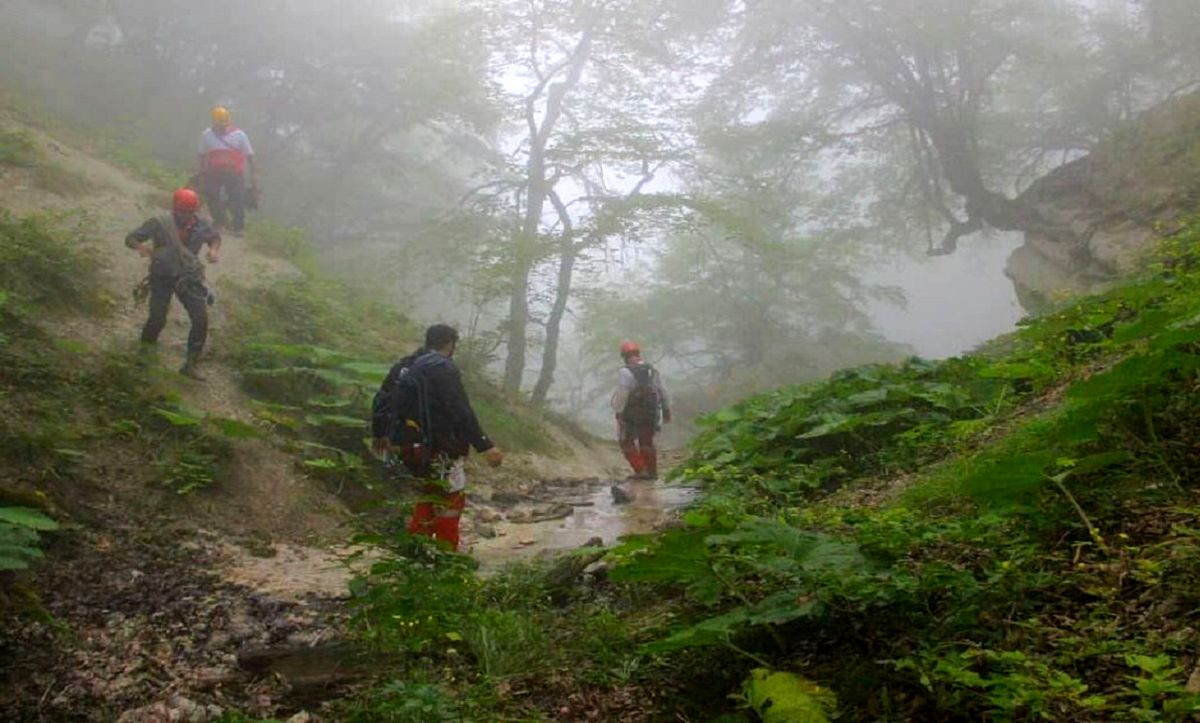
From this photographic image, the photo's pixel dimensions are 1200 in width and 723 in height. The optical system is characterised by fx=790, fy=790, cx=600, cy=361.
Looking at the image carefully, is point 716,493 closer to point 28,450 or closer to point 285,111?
point 28,450

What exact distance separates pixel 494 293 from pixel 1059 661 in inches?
513

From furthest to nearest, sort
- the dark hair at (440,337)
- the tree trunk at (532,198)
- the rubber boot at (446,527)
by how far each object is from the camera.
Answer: the tree trunk at (532,198), the dark hair at (440,337), the rubber boot at (446,527)

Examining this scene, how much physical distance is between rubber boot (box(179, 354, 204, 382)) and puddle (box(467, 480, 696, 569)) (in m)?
3.29

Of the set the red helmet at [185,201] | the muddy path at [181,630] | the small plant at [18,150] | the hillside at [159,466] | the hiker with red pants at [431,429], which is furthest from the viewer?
the small plant at [18,150]

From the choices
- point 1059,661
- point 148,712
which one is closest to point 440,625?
point 148,712

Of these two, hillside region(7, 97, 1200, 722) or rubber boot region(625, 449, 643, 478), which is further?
rubber boot region(625, 449, 643, 478)

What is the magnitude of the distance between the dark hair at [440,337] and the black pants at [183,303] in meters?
3.59

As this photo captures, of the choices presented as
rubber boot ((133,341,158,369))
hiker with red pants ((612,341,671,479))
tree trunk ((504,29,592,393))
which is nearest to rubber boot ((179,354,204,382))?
rubber boot ((133,341,158,369))

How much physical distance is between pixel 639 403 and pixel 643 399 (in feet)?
0.25

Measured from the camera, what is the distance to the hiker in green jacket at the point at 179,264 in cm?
798

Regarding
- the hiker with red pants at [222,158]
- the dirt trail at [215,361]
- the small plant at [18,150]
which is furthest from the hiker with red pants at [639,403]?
the small plant at [18,150]

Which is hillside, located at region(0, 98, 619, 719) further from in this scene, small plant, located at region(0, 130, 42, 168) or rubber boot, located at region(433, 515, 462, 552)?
rubber boot, located at region(433, 515, 462, 552)

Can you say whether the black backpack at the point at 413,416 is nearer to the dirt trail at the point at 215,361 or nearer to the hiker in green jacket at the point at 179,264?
the dirt trail at the point at 215,361

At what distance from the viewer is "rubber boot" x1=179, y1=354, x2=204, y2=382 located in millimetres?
8414
